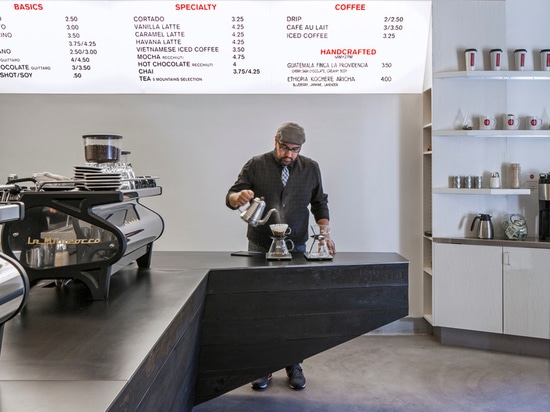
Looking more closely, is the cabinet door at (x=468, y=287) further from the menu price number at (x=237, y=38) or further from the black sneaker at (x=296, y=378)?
the menu price number at (x=237, y=38)

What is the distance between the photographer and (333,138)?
438 cm

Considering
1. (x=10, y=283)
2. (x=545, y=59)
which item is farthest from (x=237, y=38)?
(x=10, y=283)

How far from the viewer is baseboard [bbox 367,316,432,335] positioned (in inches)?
172

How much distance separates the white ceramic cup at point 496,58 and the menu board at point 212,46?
0.51 meters

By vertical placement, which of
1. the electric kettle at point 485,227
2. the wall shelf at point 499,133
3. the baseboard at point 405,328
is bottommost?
the baseboard at point 405,328

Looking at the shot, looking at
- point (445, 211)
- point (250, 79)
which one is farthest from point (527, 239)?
point (250, 79)

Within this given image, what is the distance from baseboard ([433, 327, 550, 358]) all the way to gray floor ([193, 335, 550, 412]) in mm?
74

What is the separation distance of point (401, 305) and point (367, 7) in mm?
2475

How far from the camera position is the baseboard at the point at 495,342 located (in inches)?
151

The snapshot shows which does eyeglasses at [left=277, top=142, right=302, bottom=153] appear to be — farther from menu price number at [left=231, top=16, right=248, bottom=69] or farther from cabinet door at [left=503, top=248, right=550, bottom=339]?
cabinet door at [left=503, top=248, right=550, bottom=339]

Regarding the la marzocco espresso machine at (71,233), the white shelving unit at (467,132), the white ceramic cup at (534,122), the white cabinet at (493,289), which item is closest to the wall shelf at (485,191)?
the white shelving unit at (467,132)

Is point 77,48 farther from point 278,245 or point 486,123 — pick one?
point 486,123

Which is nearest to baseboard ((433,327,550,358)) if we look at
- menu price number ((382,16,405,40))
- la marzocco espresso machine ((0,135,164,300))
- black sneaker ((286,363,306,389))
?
black sneaker ((286,363,306,389))

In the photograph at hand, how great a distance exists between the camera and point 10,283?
3.92ft
